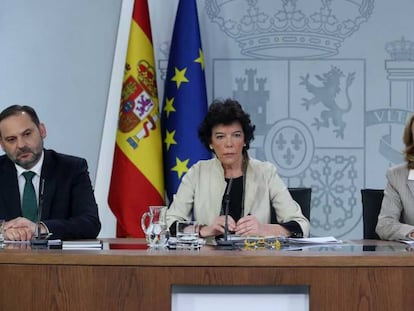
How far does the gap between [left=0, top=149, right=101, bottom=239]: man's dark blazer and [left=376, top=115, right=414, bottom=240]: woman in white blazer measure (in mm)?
1133

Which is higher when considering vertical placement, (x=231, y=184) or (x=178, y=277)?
(x=231, y=184)

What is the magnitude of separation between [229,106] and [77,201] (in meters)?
0.74

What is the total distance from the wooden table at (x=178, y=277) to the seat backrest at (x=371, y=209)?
93 cm

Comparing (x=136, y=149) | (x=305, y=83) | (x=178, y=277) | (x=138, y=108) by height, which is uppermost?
(x=305, y=83)

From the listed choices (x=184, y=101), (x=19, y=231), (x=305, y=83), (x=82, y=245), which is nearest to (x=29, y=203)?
(x=19, y=231)

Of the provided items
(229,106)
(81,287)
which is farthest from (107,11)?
(81,287)

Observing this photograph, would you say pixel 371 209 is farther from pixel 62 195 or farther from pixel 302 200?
pixel 62 195

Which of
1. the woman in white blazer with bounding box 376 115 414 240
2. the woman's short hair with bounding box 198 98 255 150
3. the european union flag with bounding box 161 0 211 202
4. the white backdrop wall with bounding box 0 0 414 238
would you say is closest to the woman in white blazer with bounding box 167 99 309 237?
the woman's short hair with bounding box 198 98 255 150

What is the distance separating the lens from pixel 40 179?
9.69ft

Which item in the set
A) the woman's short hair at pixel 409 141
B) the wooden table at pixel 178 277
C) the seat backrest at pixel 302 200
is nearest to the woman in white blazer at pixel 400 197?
the woman's short hair at pixel 409 141

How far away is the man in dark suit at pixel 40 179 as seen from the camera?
2885 millimetres

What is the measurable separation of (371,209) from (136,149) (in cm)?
139

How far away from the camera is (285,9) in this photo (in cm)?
413

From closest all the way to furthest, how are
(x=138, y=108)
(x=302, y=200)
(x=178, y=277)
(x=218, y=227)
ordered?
(x=178, y=277) < (x=218, y=227) < (x=302, y=200) < (x=138, y=108)
